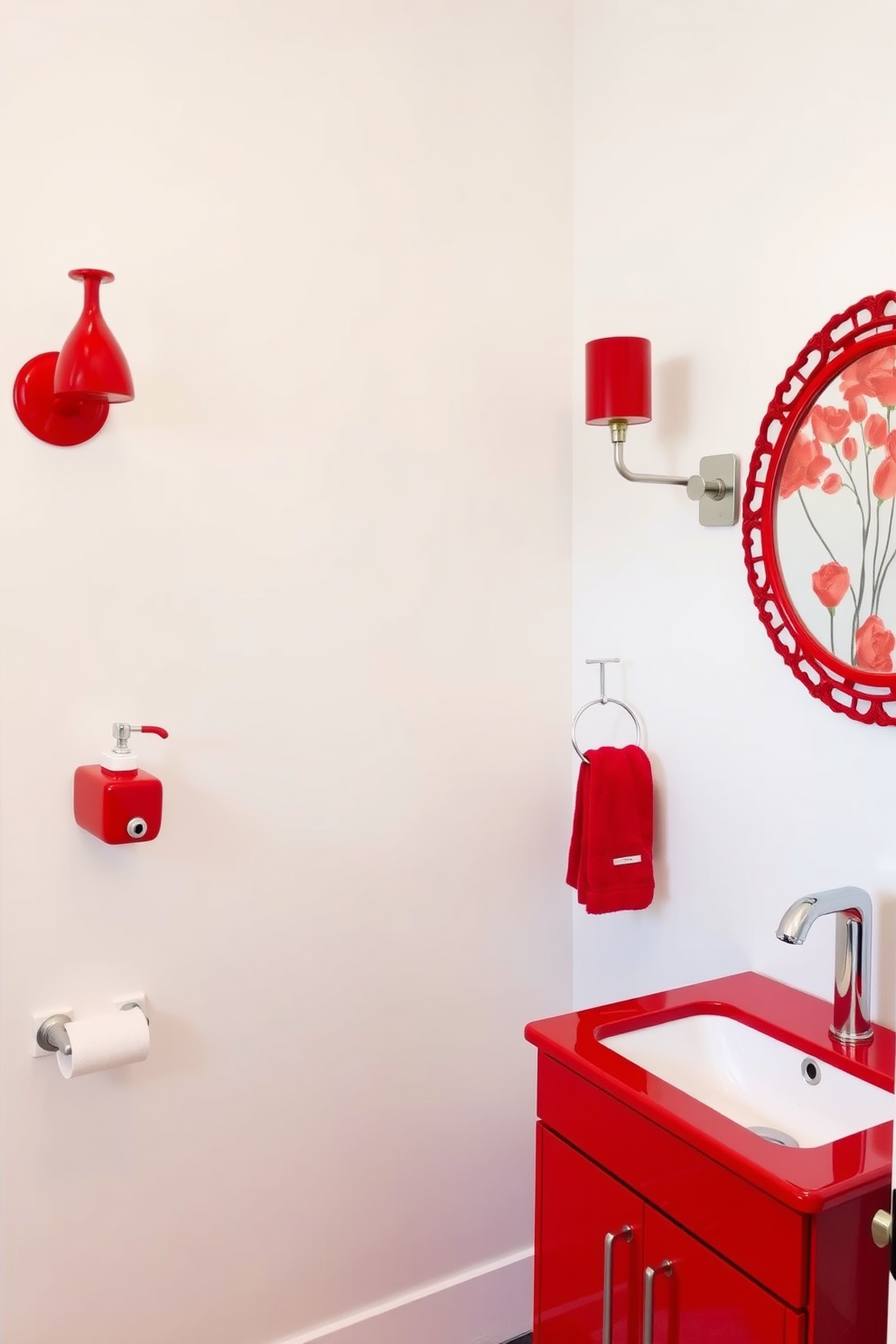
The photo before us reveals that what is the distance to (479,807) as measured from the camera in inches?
82.0

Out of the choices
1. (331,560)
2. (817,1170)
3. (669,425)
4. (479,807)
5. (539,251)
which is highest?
(539,251)

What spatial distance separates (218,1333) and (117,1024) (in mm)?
638

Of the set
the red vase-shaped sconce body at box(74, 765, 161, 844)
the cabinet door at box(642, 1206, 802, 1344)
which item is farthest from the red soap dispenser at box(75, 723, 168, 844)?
the cabinet door at box(642, 1206, 802, 1344)

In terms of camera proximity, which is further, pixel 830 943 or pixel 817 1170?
pixel 830 943

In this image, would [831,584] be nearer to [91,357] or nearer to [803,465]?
[803,465]

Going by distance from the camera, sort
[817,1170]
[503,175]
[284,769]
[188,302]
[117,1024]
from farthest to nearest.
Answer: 1. [503,175]
2. [284,769]
3. [188,302]
4. [117,1024]
5. [817,1170]

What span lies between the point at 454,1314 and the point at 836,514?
164cm

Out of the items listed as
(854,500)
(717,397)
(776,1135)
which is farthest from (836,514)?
(776,1135)

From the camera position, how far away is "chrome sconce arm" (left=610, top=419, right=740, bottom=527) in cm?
179

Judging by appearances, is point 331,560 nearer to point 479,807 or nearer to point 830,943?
point 479,807

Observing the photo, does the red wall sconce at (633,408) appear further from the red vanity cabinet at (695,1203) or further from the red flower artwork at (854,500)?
the red vanity cabinet at (695,1203)

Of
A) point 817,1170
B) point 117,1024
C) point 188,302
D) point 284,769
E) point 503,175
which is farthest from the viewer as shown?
point 503,175

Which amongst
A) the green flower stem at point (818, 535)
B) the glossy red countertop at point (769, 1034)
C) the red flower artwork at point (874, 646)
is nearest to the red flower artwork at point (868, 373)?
the green flower stem at point (818, 535)

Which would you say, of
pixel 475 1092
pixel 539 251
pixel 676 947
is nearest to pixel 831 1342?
pixel 676 947
